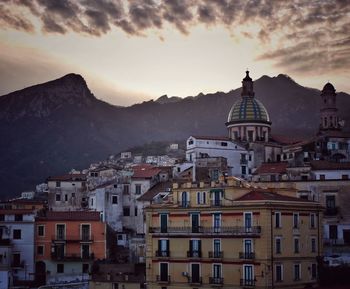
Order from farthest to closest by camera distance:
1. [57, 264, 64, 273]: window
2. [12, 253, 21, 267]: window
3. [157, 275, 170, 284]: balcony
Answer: [57, 264, 64, 273]: window < [12, 253, 21, 267]: window < [157, 275, 170, 284]: balcony

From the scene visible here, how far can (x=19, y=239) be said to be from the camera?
6988 cm

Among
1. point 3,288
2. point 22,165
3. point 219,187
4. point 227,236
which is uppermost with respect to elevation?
point 22,165

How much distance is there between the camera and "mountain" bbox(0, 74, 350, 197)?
165 m

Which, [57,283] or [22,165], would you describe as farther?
[22,165]

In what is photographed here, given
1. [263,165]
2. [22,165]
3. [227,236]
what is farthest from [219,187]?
[22,165]

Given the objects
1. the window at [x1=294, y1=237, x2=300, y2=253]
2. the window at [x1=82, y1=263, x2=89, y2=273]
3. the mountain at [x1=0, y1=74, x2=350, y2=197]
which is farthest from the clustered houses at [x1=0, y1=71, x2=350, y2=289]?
the mountain at [x1=0, y1=74, x2=350, y2=197]

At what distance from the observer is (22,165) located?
522 ft

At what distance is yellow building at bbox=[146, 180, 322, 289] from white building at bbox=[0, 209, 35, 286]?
569 inches

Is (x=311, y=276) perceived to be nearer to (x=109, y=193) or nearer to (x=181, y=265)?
(x=181, y=265)

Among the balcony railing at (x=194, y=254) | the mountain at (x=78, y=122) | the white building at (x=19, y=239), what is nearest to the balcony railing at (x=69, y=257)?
the white building at (x=19, y=239)

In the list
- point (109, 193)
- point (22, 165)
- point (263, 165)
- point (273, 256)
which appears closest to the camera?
point (273, 256)

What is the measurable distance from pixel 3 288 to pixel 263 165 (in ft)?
104

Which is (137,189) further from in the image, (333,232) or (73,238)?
(333,232)

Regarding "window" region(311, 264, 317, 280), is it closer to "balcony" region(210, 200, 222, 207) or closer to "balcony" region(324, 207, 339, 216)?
"balcony" region(210, 200, 222, 207)
